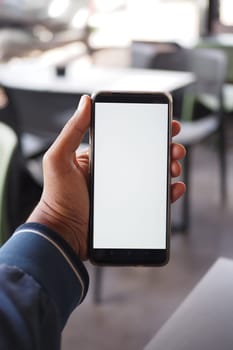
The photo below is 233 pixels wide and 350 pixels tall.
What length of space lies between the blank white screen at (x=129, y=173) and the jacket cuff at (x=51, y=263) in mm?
102

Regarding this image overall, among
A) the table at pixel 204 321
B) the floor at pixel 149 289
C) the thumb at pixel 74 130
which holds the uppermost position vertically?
the thumb at pixel 74 130

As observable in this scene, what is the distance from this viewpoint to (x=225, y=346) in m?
0.69

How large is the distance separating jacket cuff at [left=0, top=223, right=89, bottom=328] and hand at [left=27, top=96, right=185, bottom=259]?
6 centimetres

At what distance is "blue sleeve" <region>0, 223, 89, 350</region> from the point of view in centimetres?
58

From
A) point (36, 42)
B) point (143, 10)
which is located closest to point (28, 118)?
point (36, 42)

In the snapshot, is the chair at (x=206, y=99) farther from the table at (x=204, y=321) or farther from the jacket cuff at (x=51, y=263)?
the jacket cuff at (x=51, y=263)

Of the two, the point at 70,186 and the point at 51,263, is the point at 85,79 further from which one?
the point at 51,263

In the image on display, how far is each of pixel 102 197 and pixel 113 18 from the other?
4.09 meters

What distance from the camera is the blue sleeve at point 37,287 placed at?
0.58 metres

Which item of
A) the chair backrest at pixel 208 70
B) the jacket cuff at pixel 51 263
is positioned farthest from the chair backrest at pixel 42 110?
the jacket cuff at pixel 51 263

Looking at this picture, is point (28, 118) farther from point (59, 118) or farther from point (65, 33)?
point (65, 33)

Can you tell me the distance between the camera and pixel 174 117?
3115 mm

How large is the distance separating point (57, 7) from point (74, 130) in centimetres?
386

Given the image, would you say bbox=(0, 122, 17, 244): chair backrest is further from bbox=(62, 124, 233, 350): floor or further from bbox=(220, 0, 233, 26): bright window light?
bbox=(220, 0, 233, 26): bright window light
